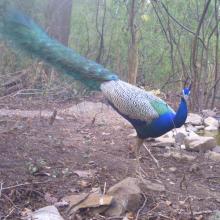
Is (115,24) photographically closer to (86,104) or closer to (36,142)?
(86,104)

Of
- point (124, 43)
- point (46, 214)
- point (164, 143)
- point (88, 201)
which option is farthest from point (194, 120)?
point (124, 43)

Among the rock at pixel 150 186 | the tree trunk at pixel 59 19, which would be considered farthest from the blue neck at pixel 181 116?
the tree trunk at pixel 59 19

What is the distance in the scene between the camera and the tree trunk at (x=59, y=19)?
10711 mm

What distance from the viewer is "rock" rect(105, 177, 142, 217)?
11.5 feet

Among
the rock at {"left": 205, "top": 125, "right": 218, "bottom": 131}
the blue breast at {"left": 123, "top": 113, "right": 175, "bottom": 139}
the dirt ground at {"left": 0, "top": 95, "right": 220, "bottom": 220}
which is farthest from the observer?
the rock at {"left": 205, "top": 125, "right": 218, "bottom": 131}

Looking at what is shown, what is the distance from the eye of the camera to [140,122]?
4.68m

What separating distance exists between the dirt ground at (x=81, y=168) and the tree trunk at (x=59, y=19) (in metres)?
4.22

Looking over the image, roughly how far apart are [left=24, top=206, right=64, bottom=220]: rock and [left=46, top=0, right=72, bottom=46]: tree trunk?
7.74 meters

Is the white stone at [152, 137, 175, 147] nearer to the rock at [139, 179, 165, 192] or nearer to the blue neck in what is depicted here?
the blue neck

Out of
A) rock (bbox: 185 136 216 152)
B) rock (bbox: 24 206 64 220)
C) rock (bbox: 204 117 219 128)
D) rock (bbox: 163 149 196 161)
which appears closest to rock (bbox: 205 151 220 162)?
rock (bbox: 185 136 216 152)

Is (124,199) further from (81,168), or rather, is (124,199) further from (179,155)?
(179,155)

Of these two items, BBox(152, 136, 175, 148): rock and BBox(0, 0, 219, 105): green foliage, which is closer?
BBox(152, 136, 175, 148): rock

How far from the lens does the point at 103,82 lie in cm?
497

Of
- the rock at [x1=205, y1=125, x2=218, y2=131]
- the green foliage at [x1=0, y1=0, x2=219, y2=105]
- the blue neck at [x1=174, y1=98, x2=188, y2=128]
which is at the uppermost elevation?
the green foliage at [x1=0, y1=0, x2=219, y2=105]
